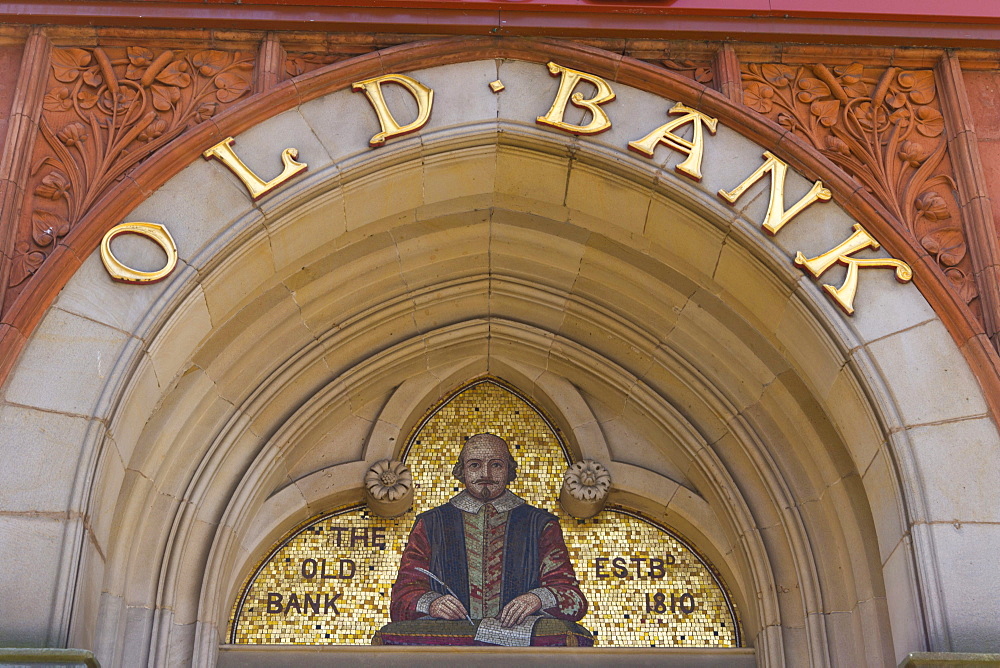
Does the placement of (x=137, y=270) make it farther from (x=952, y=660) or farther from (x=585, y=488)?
(x=952, y=660)

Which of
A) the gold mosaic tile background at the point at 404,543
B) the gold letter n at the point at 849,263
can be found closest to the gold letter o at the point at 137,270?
the gold mosaic tile background at the point at 404,543

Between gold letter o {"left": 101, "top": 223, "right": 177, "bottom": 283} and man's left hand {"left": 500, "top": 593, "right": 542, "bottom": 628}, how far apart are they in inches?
122

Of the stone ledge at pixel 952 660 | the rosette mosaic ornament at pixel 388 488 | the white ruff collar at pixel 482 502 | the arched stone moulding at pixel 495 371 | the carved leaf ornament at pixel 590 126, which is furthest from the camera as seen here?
the white ruff collar at pixel 482 502

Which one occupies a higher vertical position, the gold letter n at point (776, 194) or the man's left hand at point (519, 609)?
the gold letter n at point (776, 194)

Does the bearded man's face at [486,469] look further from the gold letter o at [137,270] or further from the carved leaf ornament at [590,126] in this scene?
the gold letter o at [137,270]

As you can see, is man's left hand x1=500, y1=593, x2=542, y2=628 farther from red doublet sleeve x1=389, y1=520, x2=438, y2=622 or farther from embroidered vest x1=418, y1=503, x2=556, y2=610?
red doublet sleeve x1=389, y1=520, x2=438, y2=622

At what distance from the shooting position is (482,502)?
9.17 meters

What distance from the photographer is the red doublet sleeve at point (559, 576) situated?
8719mm

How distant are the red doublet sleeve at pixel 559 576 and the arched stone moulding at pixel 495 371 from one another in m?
0.69

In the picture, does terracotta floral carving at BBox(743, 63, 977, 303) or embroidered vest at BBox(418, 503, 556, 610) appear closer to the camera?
terracotta floral carving at BBox(743, 63, 977, 303)

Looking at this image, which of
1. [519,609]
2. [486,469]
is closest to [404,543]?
[486,469]

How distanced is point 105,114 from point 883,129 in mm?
4990

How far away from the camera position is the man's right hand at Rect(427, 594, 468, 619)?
866 centimetres

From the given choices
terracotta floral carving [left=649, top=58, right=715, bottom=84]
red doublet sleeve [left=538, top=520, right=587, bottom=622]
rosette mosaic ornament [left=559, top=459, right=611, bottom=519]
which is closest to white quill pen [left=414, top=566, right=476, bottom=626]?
red doublet sleeve [left=538, top=520, right=587, bottom=622]
